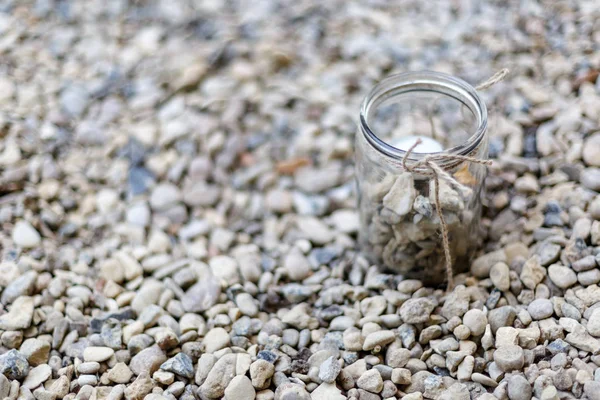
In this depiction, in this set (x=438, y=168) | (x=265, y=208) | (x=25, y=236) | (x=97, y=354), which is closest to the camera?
(x=438, y=168)

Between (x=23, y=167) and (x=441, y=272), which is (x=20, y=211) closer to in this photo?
(x=23, y=167)

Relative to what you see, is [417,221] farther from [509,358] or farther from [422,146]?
[509,358]

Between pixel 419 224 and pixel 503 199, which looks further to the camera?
pixel 503 199

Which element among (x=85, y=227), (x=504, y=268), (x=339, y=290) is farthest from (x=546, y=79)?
(x=85, y=227)

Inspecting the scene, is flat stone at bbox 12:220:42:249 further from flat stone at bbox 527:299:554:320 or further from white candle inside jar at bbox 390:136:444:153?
flat stone at bbox 527:299:554:320

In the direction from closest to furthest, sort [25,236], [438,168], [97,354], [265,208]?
[438,168], [97,354], [25,236], [265,208]

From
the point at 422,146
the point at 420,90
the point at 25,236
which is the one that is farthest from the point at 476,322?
the point at 25,236
